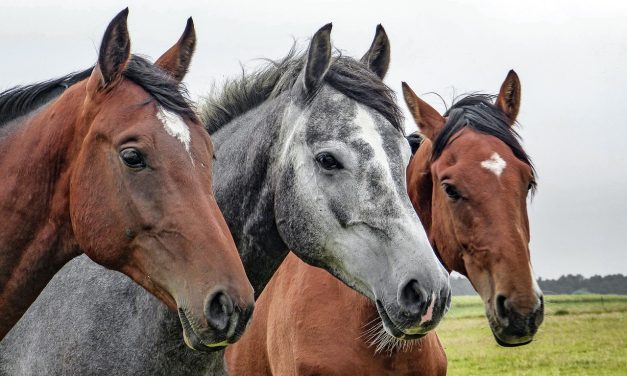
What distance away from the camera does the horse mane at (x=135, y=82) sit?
4469mm

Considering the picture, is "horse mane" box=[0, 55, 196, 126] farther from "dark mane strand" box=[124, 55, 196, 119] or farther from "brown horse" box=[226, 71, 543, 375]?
"brown horse" box=[226, 71, 543, 375]

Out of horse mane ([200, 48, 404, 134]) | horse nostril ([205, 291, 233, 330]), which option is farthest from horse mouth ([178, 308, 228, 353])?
horse mane ([200, 48, 404, 134])

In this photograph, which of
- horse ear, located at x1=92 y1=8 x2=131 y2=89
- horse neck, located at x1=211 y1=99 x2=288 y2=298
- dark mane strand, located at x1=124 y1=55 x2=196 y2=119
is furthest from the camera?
horse neck, located at x1=211 y1=99 x2=288 y2=298

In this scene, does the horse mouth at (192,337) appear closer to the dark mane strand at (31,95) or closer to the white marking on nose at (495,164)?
the dark mane strand at (31,95)

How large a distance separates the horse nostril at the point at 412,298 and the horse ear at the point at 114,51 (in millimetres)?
2002

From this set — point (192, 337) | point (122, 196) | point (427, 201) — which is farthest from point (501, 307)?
point (122, 196)

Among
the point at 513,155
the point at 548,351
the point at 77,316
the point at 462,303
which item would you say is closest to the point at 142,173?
the point at 77,316

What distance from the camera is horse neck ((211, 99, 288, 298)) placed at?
5.41m

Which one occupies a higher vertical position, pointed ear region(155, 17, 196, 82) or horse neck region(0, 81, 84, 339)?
pointed ear region(155, 17, 196, 82)

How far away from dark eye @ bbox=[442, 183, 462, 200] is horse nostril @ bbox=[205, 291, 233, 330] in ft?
10.7

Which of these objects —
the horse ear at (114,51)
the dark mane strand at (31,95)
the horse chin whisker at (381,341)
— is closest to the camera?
the horse ear at (114,51)

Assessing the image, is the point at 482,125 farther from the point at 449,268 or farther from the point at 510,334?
the point at 510,334

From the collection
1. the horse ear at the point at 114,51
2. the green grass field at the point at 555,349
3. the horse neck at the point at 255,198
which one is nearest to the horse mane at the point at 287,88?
the horse neck at the point at 255,198

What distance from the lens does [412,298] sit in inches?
179
